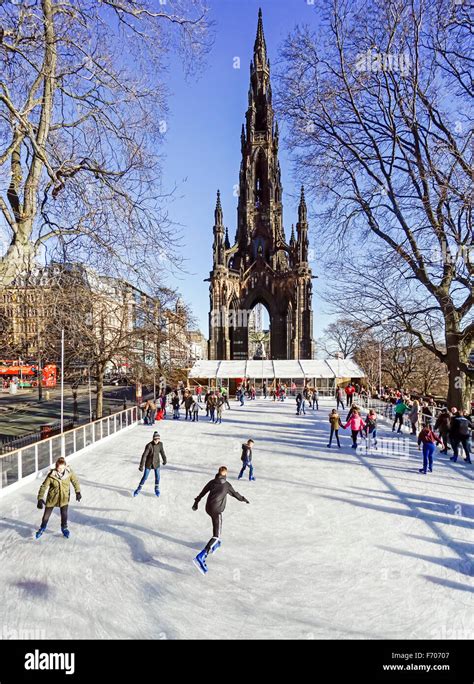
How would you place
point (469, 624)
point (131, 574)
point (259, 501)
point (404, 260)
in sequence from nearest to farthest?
point (469, 624)
point (131, 574)
point (259, 501)
point (404, 260)

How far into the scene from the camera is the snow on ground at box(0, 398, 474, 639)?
412cm

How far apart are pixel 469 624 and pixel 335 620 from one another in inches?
49.9

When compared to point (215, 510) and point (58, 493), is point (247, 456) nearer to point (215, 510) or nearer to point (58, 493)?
point (215, 510)

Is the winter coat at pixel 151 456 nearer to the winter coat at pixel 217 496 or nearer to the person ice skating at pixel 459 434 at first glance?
the winter coat at pixel 217 496

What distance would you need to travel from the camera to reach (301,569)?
524 cm

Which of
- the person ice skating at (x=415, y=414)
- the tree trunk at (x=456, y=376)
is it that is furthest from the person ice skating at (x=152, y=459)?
the person ice skating at (x=415, y=414)

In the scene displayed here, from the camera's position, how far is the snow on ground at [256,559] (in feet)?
13.5

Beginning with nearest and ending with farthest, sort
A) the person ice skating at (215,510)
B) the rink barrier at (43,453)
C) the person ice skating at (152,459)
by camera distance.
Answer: the person ice skating at (215,510), the person ice skating at (152,459), the rink barrier at (43,453)

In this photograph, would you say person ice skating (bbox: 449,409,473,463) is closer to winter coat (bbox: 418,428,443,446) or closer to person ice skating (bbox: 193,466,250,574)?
winter coat (bbox: 418,428,443,446)

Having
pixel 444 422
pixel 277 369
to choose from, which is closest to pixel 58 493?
pixel 444 422

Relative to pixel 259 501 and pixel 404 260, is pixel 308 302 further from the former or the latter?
pixel 259 501

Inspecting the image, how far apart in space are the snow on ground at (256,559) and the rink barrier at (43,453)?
322 mm

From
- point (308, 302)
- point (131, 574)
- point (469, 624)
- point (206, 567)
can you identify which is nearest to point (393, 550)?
point (469, 624)

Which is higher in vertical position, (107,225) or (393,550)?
(107,225)
